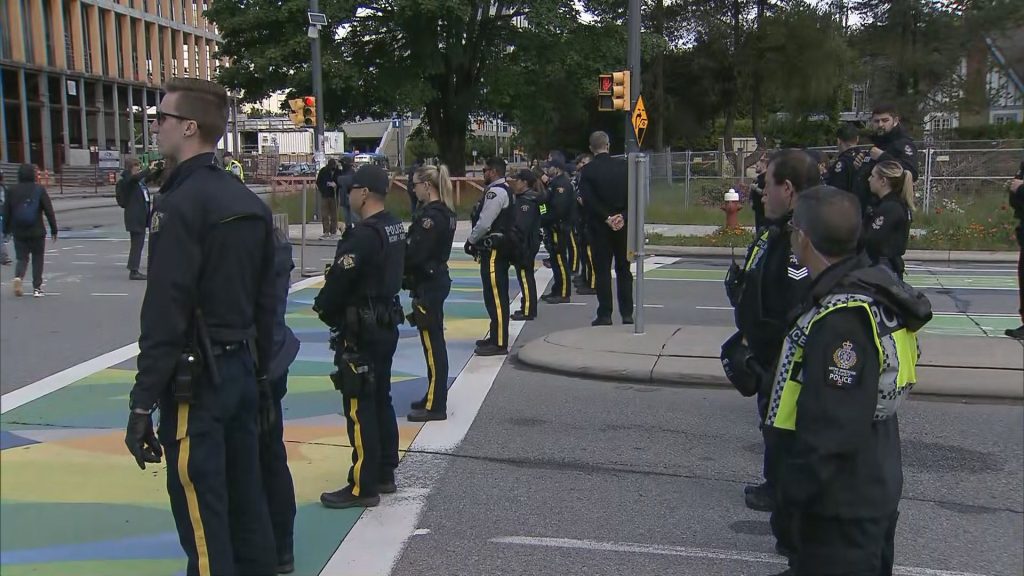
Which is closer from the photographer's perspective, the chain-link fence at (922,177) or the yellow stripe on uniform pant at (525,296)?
the yellow stripe on uniform pant at (525,296)

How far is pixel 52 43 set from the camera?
169 inches

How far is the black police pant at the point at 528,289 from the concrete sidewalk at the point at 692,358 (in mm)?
1177

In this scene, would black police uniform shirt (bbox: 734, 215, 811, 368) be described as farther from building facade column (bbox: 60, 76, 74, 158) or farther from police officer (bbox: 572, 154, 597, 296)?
police officer (bbox: 572, 154, 597, 296)

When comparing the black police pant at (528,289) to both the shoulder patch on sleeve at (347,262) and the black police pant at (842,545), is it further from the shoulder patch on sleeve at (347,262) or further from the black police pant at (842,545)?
the black police pant at (842,545)

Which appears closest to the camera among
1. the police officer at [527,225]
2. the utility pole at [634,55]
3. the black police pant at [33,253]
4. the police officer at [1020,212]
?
the police officer at [1020,212]

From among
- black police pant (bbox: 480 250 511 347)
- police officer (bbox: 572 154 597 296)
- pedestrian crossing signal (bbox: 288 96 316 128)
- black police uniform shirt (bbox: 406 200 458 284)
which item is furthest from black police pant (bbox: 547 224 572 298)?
pedestrian crossing signal (bbox: 288 96 316 128)

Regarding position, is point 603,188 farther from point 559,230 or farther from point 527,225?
point 559,230

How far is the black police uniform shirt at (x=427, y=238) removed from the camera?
21.0 feet

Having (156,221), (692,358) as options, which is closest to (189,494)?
(156,221)

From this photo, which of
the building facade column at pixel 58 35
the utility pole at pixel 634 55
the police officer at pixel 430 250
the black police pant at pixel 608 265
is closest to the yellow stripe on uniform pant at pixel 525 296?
the black police pant at pixel 608 265

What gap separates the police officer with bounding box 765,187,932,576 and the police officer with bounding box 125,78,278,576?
1936 millimetres

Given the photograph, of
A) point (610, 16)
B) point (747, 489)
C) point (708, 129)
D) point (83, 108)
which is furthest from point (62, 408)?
point (708, 129)

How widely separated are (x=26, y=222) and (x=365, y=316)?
9.28 m

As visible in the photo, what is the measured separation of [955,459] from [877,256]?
181 centimetres
